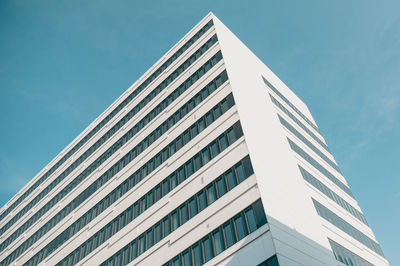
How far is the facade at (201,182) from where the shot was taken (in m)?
24.3

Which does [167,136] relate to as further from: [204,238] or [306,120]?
[306,120]

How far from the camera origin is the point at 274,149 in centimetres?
3053

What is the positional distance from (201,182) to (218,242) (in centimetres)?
565

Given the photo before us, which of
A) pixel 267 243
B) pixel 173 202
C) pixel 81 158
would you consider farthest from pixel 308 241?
pixel 81 158

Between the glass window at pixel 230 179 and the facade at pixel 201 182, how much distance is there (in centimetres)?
9

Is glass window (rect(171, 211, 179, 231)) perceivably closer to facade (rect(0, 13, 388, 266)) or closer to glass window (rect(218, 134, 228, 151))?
facade (rect(0, 13, 388, 266))

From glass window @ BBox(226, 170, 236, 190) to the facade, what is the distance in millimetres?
85

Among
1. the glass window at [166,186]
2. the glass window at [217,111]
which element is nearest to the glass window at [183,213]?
the glass window at [166,186]

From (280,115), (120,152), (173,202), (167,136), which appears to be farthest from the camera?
(120,152)

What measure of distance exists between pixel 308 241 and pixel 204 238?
7338mm

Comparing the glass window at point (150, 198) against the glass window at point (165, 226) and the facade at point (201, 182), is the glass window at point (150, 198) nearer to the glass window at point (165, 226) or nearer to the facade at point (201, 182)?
the facade at point (201, 182)

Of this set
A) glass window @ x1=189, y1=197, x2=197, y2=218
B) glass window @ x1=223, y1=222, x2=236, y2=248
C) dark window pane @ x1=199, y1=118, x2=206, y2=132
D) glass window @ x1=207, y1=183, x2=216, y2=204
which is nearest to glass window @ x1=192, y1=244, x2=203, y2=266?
glass window @ x1=223, y1=222, x2=236, y2=248

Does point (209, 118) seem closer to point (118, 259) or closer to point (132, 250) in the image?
point (132, 250)

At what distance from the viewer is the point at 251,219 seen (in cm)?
2272
